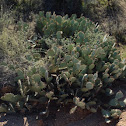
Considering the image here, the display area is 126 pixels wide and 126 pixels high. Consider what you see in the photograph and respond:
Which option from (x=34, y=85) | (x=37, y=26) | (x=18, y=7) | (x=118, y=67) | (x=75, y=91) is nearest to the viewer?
(x=34, y=85)

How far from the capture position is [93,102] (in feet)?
12.7

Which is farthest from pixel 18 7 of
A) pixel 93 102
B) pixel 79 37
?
pixel 93 102

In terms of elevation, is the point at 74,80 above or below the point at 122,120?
above

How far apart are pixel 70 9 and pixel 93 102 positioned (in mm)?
3771

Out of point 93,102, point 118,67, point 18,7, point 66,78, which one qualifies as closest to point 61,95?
point 66,78

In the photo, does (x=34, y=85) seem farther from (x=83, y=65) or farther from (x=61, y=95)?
(x=83, y=65)

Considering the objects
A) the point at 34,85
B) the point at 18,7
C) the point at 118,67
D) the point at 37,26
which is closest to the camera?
the point at 34,85

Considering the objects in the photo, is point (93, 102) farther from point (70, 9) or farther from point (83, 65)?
point (70, 9)

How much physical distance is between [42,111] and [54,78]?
67 centimetres

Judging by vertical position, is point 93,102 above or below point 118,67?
below

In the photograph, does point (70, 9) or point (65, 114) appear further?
point (70, 9)

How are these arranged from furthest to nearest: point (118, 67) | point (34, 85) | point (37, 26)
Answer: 1. point (37, 26)
2. point (118, 67)
3. point (34, 85)

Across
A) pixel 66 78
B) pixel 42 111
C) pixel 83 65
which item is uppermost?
pixel 83 65

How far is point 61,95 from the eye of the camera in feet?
12.7
